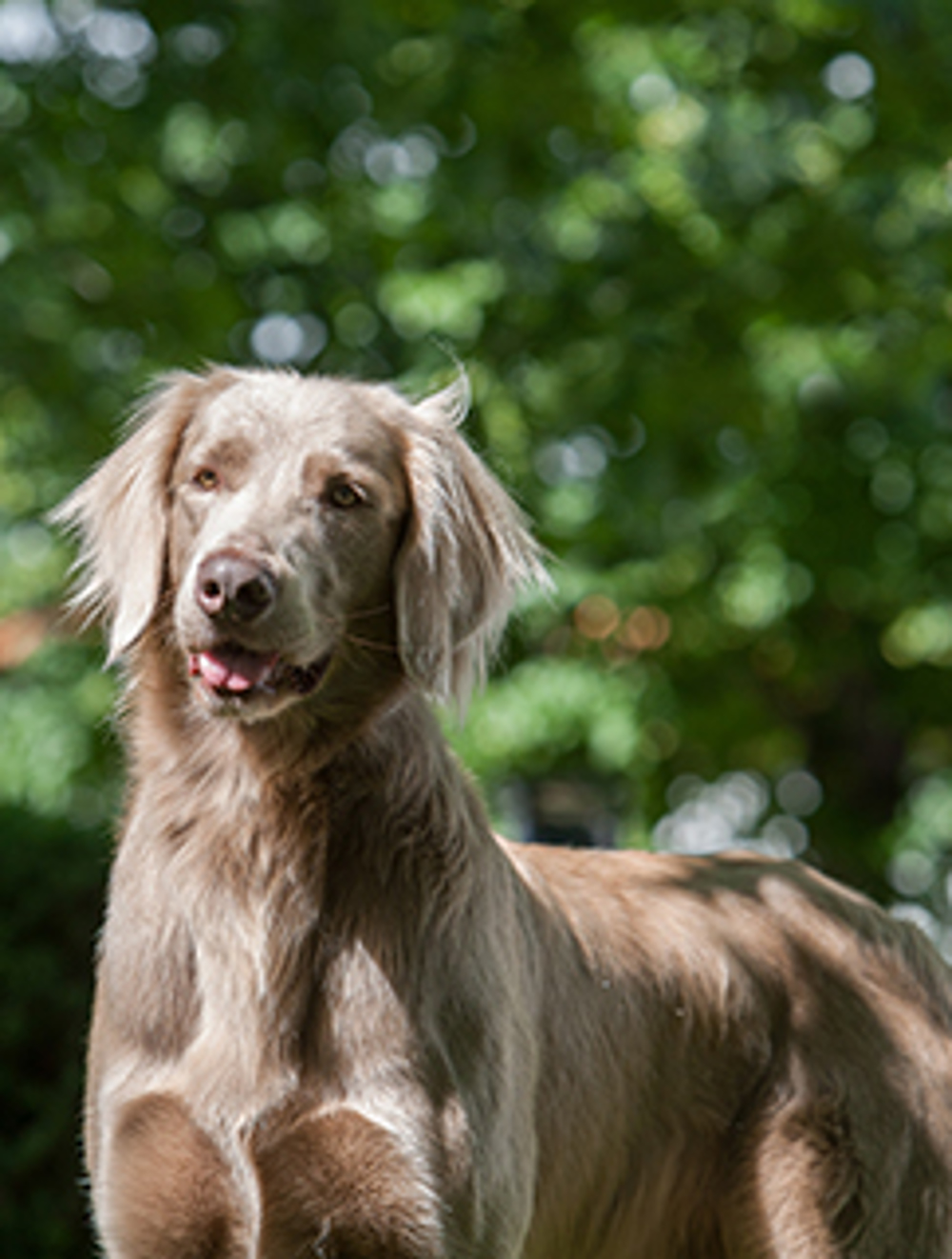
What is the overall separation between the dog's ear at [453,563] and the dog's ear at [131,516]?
1.68ft

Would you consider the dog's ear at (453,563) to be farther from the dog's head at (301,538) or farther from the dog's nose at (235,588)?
the dog's nose at (235,588)

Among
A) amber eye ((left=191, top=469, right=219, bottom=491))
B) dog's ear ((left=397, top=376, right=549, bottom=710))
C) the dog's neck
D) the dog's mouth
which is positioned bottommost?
the dog's neck

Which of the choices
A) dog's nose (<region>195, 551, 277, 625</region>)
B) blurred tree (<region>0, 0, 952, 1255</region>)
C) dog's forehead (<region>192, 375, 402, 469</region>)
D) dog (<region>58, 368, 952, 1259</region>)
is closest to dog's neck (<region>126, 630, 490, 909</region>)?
dog (<region>58, 368, 952, 1259</region>)

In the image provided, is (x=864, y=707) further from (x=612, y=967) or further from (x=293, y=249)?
(x=612, y=967)

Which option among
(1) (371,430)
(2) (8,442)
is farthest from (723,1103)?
(2) (8,442)

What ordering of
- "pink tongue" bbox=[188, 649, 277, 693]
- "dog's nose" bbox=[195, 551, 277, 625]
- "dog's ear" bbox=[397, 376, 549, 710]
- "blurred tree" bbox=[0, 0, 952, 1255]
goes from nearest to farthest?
"dog's nose" bbox=[195, 551, 277, 625] < "pink tongue" bbox=[188, 649, 277, 693] < "dog's ear" bbox=[397, 376, 549, 710] < "blurred tree" bbox=[0, 0, 952, 1255]

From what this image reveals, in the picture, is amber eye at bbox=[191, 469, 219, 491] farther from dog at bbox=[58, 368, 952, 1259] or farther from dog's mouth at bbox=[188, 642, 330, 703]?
dog's mouth at bbox=[188, 642, 330, 703]

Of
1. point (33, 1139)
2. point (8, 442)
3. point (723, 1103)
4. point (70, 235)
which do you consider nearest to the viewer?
point (723, 1103)

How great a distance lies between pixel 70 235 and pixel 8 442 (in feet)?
8.75

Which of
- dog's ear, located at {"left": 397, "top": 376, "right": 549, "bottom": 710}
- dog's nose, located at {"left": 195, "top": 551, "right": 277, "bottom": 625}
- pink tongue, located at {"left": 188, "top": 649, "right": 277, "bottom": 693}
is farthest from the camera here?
dog's ear, located at {"left": 397, "top": 376, "right": 549, "bottom": 710}

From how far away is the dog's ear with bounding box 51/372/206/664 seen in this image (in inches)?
140

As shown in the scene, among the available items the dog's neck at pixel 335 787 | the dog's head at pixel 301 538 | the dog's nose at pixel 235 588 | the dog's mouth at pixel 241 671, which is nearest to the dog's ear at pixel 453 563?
the dog's head at pixel 301 538

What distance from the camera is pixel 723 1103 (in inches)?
155

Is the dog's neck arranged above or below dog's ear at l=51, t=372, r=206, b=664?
below
